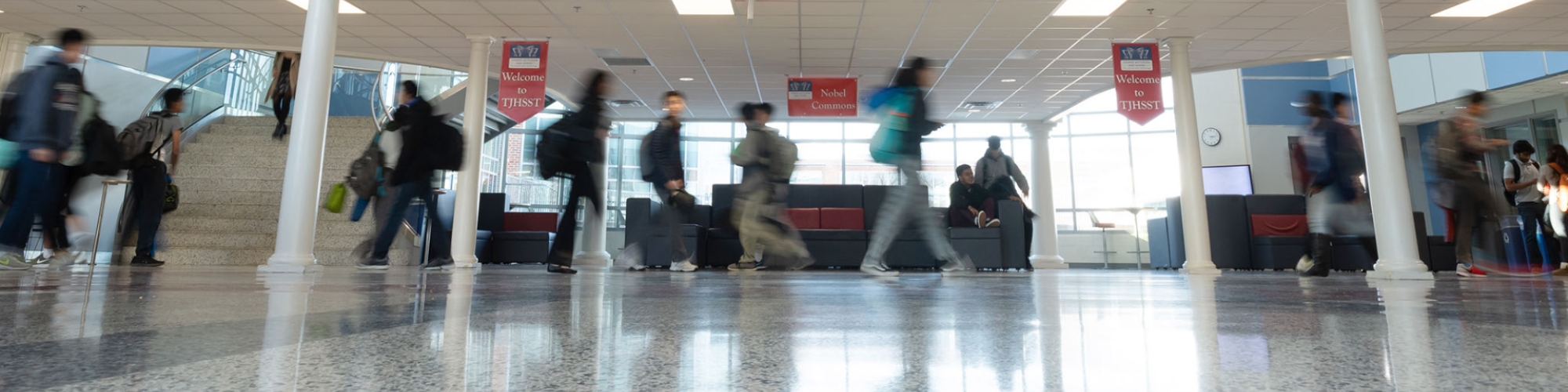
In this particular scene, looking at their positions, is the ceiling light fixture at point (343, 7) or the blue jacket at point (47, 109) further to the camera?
the ceiling light fixture at point (343, 7)

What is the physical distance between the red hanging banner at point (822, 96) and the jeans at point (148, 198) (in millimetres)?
6669

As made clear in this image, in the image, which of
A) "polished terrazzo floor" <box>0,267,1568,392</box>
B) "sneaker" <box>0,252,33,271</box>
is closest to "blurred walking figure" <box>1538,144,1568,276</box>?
"polished terrazzo floor" <box>0,267,1568,392</box>

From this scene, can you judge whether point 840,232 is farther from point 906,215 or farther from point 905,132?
point 905,132

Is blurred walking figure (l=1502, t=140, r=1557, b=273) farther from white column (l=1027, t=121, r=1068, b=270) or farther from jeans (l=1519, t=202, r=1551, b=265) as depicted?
white column (l=1027, t=121, r=1068, b=270)

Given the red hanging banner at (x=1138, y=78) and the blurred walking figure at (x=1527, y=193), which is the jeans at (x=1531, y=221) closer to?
the blurred walking figure at (x=1527, y=193)

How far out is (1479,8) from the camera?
746cm

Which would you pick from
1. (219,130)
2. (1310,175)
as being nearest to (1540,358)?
(1310,175)

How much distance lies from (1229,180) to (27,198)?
16.0m

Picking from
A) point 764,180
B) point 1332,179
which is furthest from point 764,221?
point 1332,179

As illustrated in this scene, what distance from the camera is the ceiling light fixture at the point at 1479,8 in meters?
7.34

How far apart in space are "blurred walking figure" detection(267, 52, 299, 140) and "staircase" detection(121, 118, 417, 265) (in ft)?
0.75

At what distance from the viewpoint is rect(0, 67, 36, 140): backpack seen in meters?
3.51

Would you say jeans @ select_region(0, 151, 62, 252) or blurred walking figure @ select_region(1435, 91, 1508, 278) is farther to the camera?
blurred walking figure @ select_region(1435, 91, 1508, 278)

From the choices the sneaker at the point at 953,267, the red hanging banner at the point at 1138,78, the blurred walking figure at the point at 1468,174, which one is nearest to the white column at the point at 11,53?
the sneaker at the point at 953,267
